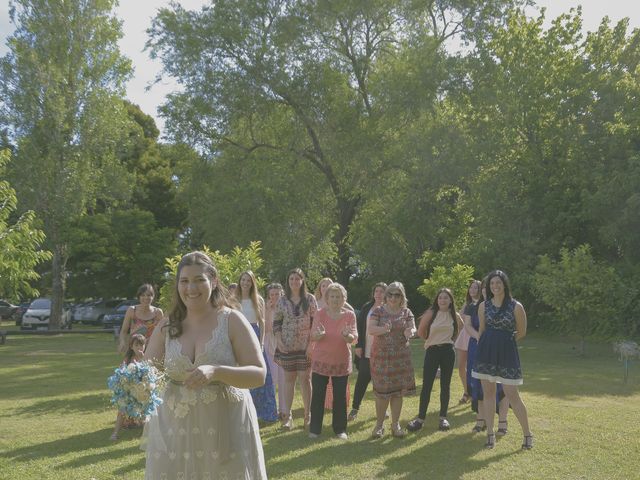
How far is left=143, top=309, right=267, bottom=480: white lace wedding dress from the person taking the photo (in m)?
3.63

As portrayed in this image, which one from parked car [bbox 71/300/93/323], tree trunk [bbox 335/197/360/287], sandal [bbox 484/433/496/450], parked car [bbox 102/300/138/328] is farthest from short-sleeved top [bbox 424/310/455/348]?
parked car [bbox 71/300/93/323]

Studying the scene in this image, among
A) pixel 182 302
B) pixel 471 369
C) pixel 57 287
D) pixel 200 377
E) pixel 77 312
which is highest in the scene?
pixel 57 287

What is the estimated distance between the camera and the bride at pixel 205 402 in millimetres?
3629

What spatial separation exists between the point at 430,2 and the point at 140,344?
974 inches

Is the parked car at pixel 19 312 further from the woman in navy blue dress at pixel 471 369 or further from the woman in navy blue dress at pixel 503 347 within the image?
the woman in navy blue dress at pixel 503 347

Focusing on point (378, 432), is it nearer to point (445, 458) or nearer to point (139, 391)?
point (445, 458)

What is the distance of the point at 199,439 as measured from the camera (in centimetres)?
365

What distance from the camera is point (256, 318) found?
9.76 meters

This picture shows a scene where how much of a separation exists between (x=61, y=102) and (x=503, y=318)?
26.1m

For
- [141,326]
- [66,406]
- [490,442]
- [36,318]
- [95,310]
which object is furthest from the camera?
[95,310]

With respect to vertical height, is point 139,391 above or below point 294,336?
below

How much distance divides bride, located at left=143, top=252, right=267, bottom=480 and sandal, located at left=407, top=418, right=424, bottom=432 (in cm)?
599

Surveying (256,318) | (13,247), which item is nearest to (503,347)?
(256,318)

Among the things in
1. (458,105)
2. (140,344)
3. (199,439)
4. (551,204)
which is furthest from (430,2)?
(199,439)
